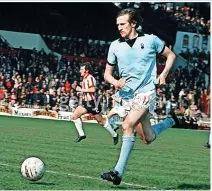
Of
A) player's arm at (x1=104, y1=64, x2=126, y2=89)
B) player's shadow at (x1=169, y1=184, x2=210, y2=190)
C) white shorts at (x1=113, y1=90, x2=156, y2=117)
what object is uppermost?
player's arm at (x1=104, y1=64, x2=126, y2=89)

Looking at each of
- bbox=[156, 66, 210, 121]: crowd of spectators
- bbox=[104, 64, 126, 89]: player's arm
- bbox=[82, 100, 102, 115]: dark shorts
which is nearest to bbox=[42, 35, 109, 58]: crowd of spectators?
bbox=[156, 66, 210, 121]: crowd of spectators

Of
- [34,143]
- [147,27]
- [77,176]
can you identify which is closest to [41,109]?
[147,27]

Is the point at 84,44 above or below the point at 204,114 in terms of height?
above

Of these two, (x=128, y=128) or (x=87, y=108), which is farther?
(x=87, y=108)

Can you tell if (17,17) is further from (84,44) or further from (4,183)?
(4,183)

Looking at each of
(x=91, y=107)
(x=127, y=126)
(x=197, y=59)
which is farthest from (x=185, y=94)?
(x=127, y=126)

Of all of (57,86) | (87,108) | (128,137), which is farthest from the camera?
(57,86)

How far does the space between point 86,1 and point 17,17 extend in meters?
4.16

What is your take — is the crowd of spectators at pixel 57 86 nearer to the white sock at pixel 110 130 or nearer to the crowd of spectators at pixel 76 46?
the crowd of spectators at pixel 76 46

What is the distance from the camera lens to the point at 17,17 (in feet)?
118

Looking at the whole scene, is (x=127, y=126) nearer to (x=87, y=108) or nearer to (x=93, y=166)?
(x=93, y=166)

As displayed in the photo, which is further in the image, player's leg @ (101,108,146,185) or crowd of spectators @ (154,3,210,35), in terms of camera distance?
crowd of spectators @ (154,3,210,35)

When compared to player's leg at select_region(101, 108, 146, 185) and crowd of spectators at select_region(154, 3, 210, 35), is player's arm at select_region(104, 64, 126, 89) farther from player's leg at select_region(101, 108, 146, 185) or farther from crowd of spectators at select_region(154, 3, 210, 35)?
crowd of spectators at select_region(154, 3, 210, 35)

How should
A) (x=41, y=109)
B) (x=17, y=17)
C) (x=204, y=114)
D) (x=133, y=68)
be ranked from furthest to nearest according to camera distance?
(x=17, y=17) → (x=204, y=114) → (x=41, y=109) → (x=133, y=68)
